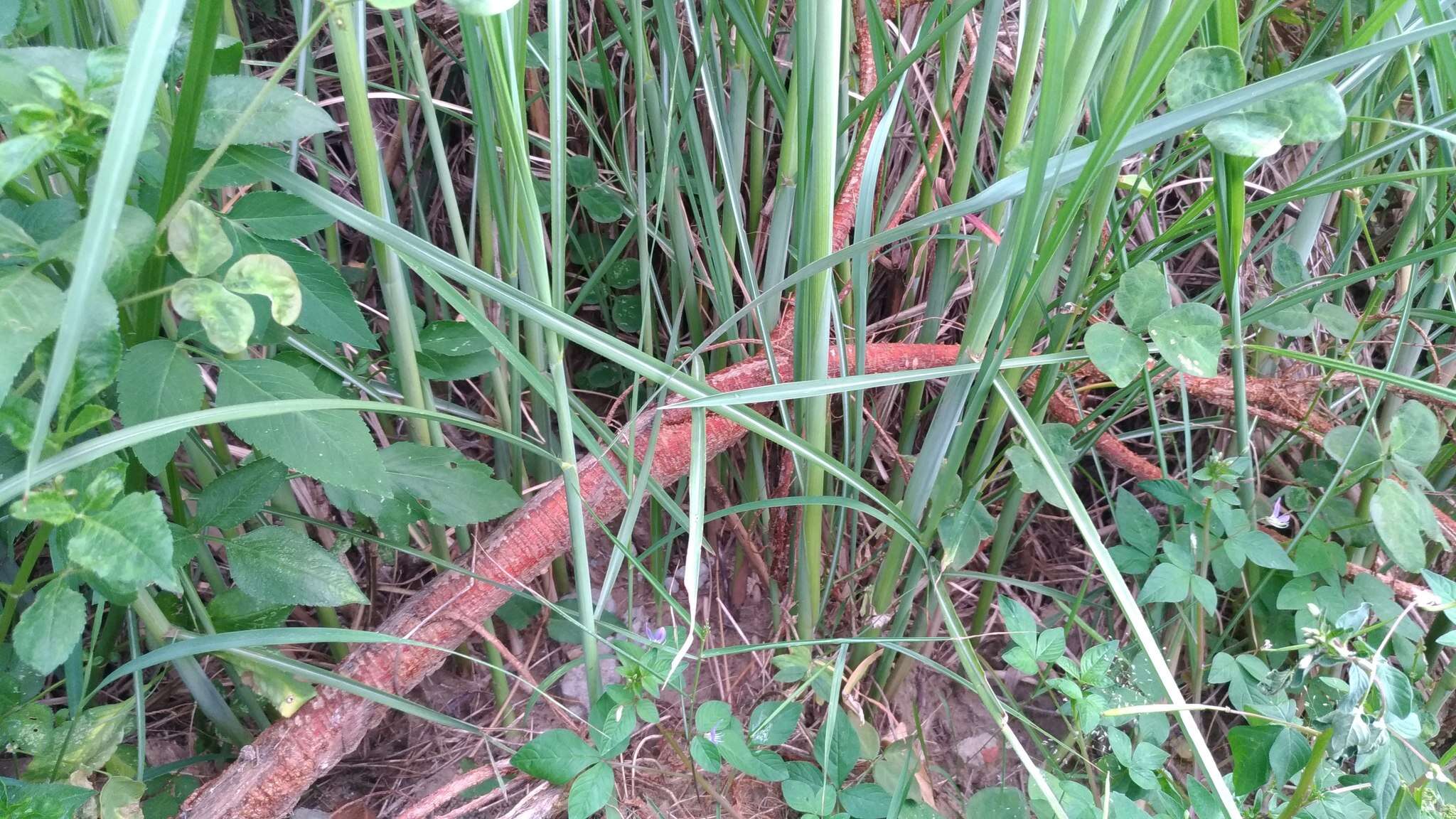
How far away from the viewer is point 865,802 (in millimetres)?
738

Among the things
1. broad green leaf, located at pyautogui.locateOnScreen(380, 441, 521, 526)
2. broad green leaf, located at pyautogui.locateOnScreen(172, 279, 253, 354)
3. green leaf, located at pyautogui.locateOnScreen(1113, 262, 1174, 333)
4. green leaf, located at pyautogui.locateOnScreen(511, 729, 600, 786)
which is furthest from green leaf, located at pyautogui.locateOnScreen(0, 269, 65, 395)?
green leaf, located at pyautogui.locateOnScreen(1113, 262, 1174, 333)

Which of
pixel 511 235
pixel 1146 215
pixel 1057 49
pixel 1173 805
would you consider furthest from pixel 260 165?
pixel 1146 215

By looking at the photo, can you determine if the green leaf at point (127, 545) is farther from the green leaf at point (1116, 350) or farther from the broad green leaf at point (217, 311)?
the green leaf at point (1116, 350)

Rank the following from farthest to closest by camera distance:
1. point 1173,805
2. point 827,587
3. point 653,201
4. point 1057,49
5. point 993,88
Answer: point 993,88
point 653,201
point 827,587
point 1173,805
point 1057,49

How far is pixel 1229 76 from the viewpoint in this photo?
0.50m

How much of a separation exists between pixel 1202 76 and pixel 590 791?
0.66m

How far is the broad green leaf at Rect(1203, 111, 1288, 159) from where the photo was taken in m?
0.47

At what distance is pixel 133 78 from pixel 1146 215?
3.90 ft

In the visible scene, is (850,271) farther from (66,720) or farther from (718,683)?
(66,720)

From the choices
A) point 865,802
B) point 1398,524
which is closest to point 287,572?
point 865,802

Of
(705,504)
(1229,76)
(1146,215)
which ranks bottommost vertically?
(705,504)

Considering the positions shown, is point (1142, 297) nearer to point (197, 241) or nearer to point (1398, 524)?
point (1398, 524)

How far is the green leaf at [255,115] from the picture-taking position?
491 millimetres

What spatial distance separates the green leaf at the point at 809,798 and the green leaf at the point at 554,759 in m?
0.18
